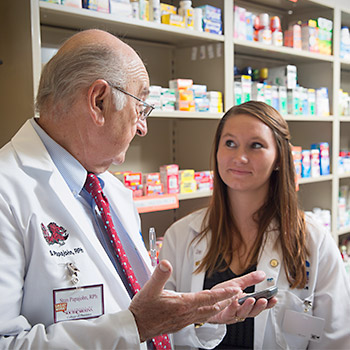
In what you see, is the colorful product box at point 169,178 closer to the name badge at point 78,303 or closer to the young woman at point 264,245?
the young woman at point 264,245

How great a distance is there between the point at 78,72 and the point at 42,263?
51 cm

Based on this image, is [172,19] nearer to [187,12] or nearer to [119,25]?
[187,12]

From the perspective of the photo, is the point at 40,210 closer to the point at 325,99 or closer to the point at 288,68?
the point at 288,68

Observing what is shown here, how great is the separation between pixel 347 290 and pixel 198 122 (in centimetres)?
143

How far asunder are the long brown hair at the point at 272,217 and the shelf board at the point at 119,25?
65 centimetres

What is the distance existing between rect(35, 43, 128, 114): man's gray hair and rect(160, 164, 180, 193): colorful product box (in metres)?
1.17

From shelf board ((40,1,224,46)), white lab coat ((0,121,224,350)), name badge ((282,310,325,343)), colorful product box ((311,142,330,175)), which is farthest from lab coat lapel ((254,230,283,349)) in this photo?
colorful product box ((311,142,330,175))

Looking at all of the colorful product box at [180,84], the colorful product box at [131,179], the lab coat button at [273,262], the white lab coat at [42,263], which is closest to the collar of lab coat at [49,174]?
the white lab coat at [42,263]

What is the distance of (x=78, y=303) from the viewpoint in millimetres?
1068

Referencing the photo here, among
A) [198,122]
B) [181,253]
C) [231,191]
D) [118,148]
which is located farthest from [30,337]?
[198,122]

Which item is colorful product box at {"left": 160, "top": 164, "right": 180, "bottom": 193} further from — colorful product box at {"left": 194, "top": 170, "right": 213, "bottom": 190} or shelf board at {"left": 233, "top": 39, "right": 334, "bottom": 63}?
shelf board at {"left": 233, "top": 39, "right": 334, "bottom": 63}

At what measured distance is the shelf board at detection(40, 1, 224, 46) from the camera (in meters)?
1.85

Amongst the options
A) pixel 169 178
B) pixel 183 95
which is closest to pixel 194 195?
pixel 169 178

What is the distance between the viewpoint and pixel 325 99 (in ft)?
10.8
